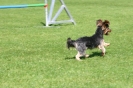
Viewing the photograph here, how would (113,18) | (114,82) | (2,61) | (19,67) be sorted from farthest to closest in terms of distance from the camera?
(113,18) → (2,61) → (19,67) → (114,82)

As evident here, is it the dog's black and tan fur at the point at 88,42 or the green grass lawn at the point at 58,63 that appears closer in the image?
the green grass lawn at the point at 58,63

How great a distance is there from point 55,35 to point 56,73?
5.16m

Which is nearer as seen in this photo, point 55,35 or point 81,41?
point 81,41

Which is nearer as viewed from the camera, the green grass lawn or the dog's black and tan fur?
the green grass lawn

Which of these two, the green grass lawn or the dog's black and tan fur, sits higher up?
Result: the dog's black and tan fur

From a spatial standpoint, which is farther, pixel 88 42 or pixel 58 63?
pixel 88 42

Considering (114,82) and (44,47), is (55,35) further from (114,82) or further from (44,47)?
(114,82)

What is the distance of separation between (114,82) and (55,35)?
5.95 m

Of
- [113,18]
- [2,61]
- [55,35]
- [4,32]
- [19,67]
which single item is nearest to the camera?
[19,67]

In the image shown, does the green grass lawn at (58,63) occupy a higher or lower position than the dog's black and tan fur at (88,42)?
lower

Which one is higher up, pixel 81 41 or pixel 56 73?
pixel 81 41

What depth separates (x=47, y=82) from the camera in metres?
6.34

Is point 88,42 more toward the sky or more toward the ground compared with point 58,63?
more toward the sky

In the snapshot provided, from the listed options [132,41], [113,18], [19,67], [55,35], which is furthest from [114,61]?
[113,18]
